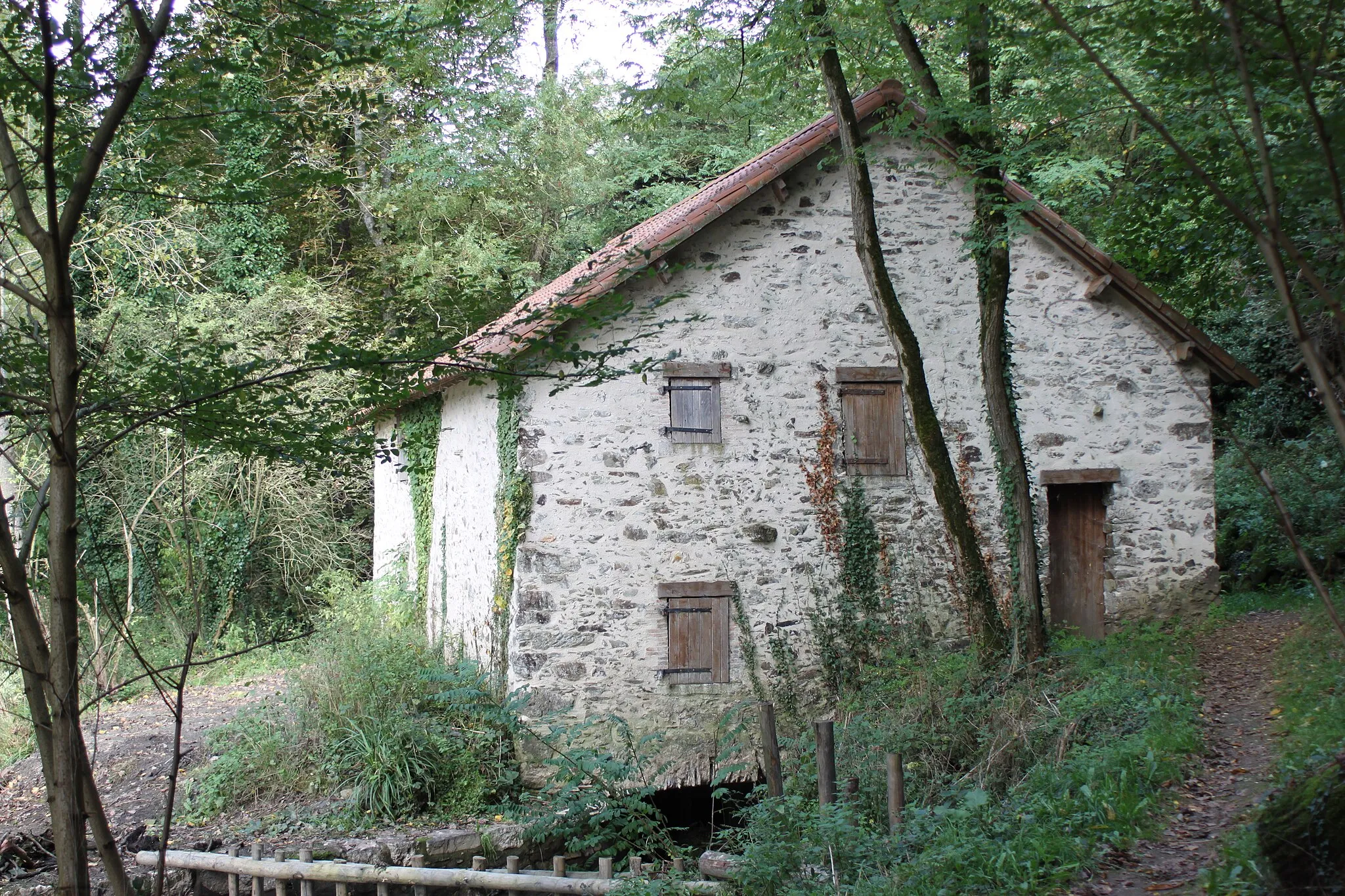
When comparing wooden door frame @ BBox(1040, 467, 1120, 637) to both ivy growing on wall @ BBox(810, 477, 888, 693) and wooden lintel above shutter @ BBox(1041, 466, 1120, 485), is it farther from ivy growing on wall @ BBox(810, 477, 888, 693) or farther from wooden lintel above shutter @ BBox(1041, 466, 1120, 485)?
ivy growing on wall @ BBox(810, 477, 888, 693)

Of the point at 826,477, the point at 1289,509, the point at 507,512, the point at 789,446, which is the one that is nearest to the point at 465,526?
the point at 507,512

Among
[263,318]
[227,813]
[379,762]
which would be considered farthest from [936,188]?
[263,318]

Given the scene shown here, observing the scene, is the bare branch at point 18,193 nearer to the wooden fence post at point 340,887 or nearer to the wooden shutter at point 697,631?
the wooden fence post at point 340,887

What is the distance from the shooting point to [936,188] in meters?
9.48

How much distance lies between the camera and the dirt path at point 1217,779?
15.1 feet

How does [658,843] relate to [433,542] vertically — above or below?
below

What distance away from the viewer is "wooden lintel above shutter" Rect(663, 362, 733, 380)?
8820 millimetres

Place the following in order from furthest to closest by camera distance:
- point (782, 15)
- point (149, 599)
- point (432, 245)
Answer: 1. point (432, 245)
2. point (149, 599)
3. point (782, 15)

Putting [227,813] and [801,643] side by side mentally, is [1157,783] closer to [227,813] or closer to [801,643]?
[801,643]

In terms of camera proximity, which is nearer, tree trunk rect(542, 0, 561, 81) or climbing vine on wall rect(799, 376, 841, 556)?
climbing vine on wall rect(799, 376, 841, 556)

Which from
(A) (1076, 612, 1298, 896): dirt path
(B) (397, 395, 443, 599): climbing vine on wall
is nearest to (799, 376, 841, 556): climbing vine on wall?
(A) (1076, 612, 1298, 896): dirt path

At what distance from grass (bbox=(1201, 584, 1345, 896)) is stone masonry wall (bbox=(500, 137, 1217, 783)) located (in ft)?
5.67

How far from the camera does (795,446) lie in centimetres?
910

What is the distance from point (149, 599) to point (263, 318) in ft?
14.6
